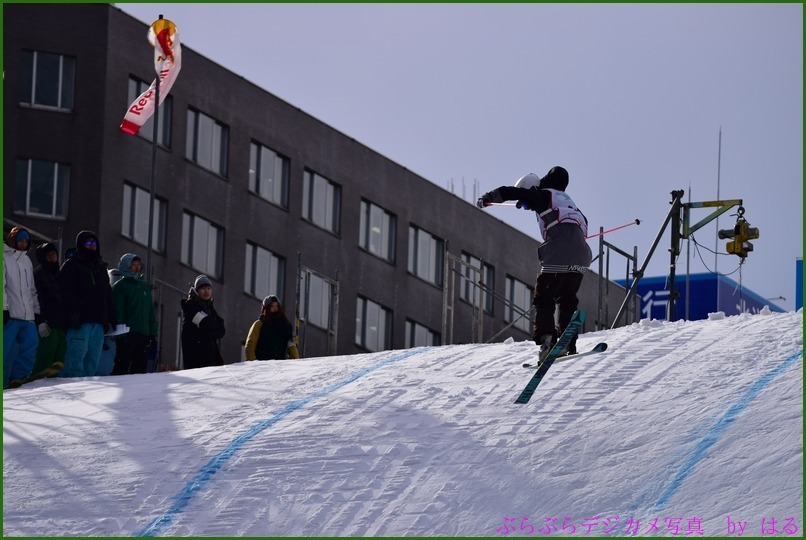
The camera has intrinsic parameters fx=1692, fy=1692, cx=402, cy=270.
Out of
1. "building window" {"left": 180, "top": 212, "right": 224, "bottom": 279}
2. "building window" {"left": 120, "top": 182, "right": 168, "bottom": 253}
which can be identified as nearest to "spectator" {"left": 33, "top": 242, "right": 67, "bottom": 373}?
"building window" {"left": 120, "top": 182, "right": 168, "bottom": 253}

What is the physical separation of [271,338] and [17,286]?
3154mm

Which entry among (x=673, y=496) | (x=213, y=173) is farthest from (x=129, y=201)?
(x=673, y=496)

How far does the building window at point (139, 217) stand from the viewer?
36.8 meters

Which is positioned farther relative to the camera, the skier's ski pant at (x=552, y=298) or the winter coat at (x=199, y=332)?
the winter coat at (x=199, y=332)

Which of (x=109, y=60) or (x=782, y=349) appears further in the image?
(x=109, y=60)

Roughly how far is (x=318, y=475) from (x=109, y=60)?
994 inches

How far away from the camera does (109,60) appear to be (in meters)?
36.4

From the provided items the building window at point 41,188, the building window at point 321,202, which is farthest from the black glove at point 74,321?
the building window at point 321,202

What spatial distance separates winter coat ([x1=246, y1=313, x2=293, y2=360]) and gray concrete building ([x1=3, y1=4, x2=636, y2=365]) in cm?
817

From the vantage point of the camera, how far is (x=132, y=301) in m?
17.6

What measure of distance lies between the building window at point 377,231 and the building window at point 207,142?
5.94 m

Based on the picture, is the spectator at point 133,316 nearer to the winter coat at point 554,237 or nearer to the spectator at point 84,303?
the spectator at point 84,303

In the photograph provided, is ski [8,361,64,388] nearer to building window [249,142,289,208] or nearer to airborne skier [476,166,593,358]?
airborne skier [476,166,593,358]

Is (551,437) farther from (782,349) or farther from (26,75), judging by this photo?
(26,75)
